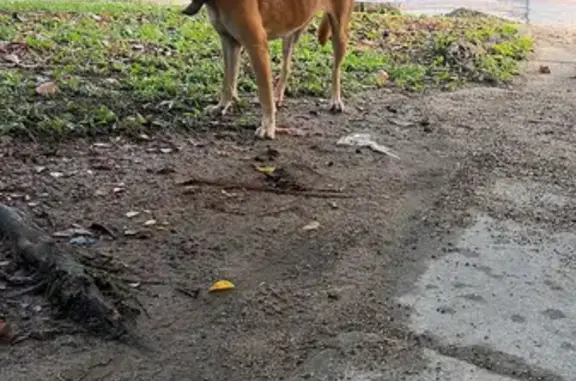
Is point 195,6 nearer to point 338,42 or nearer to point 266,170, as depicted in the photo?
point 266,170

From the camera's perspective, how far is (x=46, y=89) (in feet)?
20.2

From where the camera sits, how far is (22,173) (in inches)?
185

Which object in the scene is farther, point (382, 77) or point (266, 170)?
point (382, 77)

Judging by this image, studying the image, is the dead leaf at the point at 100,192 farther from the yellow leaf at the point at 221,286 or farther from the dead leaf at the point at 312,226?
the yellow leaf at the point at 221,286

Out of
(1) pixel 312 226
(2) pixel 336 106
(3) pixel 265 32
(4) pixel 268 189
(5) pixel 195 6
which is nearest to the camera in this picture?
(1) pixel 312 226

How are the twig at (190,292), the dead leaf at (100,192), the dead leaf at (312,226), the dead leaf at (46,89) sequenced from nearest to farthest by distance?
the twig at (190,292)
the dead leaf at (312,226)
the dead leaf at (100,192)
the dead leaf at (46,89)

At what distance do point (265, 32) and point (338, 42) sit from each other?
107 cm

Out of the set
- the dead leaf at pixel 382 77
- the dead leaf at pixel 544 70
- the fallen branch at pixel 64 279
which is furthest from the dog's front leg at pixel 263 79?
the dead leaf at pixel 544 70

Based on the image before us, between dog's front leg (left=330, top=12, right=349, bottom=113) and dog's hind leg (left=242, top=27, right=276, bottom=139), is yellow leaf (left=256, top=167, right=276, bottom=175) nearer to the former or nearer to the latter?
dog's hind leg (left=242, top=27, right=276, bottom=139)

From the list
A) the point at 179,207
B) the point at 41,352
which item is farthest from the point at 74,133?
the point at 41,352

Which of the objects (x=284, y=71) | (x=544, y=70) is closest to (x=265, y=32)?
(x=284, y=71)

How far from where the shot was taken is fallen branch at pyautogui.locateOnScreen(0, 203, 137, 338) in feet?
10.4

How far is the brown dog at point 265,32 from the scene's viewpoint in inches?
226

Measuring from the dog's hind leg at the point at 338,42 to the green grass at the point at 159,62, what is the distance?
43 cm
